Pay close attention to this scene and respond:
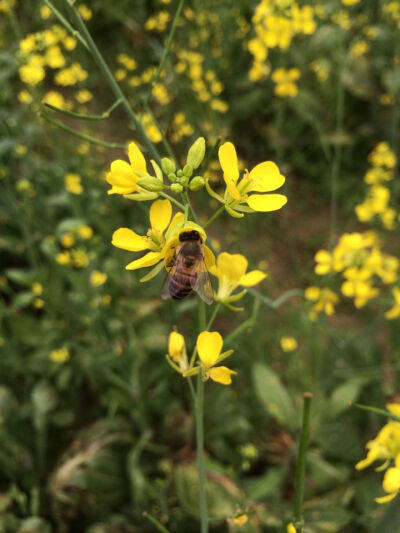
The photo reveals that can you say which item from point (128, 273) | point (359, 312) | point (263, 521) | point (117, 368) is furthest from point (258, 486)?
point (359, 312)

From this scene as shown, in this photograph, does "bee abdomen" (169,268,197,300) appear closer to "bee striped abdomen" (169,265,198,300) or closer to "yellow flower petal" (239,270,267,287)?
"bee striped abdomen" (169,265,198,300)

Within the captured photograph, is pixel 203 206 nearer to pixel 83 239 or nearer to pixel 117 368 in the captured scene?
pixel 83 239

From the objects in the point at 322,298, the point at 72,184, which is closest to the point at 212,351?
the point at 322,298

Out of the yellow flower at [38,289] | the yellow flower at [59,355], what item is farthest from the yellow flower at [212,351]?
the yellow flower at [38,289]

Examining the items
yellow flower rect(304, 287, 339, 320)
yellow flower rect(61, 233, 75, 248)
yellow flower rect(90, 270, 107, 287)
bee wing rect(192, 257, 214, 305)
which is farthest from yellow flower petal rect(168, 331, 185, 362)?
yellow flower rect(61, 233, 75, 248)

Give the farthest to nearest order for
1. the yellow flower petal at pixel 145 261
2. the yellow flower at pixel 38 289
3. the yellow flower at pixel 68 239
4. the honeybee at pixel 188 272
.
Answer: the yellow flower at pixel 68 239 < the yellow flower at pixel 38 289 < the honeybee at pixel 188 272 < the yellow flower petal at pixel 145 261

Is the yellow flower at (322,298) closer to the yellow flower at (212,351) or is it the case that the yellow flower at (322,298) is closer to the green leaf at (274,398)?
the green leaf at (274,398)

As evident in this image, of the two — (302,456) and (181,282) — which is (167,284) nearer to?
(181,282)
